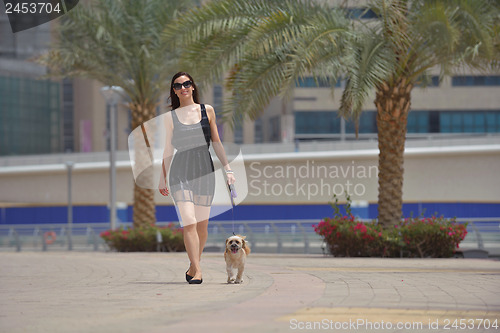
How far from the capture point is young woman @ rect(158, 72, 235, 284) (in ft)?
29.0

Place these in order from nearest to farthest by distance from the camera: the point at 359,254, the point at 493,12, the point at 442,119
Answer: the point at 493,12
the point at 359,254
the point at 442,119

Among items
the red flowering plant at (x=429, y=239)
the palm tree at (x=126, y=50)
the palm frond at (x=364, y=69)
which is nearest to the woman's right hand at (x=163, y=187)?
the palm frond at (x=364, y=69)

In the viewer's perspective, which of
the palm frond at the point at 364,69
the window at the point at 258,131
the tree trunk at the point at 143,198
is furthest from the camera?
the window at the point at 258,131

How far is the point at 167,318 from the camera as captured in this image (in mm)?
6492

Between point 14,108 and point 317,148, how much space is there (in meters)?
43.7

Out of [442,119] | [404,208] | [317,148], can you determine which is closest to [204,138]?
[317,148]

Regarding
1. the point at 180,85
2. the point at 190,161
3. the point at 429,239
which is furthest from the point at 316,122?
the point at 190,161

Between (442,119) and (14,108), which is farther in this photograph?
(14,108)

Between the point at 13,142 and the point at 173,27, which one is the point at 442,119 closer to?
the point at 13,142

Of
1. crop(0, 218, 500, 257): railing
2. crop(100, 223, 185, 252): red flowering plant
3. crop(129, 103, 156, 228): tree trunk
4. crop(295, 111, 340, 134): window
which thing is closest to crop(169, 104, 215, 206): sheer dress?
crop(0, 218, 500, 257): railing

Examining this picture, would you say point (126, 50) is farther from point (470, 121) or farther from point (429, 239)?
point (470, 121)

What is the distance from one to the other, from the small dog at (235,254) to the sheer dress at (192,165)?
1.70 ft

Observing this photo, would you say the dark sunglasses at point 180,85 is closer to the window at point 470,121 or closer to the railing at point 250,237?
the railing at point 250,237

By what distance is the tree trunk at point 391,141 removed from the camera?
17719 millimetres
